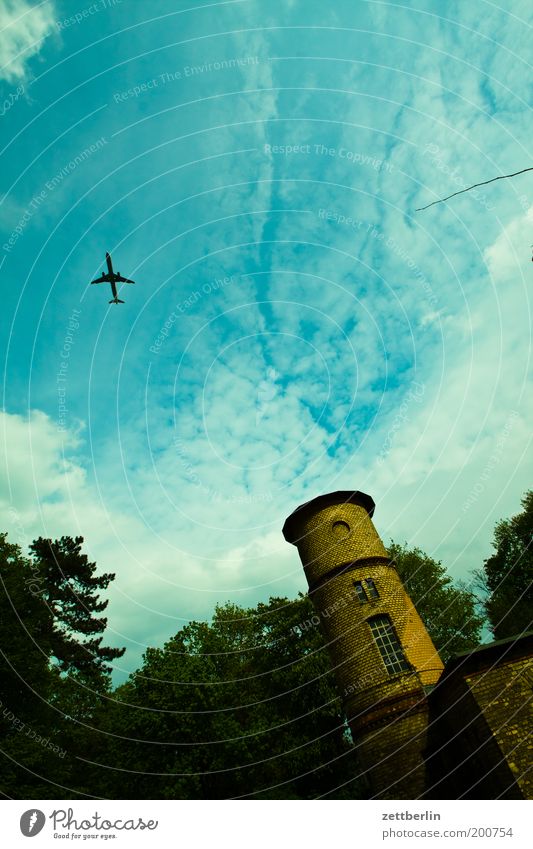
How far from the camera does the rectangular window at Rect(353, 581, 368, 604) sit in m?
19.0

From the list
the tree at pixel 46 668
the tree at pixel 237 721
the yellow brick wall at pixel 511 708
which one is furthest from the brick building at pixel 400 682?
the tree at pixel 46 668

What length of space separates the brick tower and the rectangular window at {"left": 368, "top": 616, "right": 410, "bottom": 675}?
36mm

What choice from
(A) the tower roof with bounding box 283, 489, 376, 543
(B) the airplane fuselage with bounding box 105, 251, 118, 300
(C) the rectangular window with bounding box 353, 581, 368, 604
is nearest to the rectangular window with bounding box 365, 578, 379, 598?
(C) the rectangular window with bounding box 353, 581, 368, 604

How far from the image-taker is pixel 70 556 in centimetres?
3588

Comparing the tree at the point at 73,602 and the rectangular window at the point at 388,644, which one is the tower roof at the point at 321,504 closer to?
A: the rectangular window at the point at 388,644

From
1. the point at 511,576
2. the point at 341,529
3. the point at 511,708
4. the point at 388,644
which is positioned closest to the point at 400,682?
the point at 388,644

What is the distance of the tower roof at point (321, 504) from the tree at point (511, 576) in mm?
16553

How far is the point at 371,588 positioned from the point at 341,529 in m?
3.11

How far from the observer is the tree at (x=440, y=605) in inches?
1161
